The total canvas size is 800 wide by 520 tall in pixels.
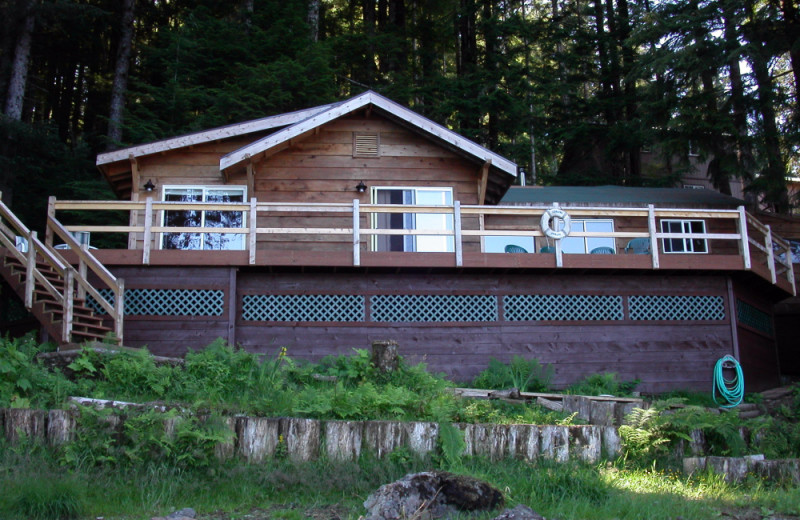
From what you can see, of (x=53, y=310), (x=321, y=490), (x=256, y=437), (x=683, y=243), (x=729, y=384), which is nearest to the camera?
(x=321, y=490)

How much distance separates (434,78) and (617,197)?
11.6m

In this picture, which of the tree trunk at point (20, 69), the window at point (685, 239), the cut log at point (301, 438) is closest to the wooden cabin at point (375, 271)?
the cut log at point (301, 438)

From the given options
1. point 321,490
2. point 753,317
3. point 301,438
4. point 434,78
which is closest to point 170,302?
point 301,438

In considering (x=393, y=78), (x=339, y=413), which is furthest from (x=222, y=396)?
(x=393, y=78)

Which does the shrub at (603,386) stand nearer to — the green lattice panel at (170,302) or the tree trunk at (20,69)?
the green lattice panel at (170,302)

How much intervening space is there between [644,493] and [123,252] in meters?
9.71

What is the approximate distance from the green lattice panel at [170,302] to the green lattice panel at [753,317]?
33.1 feet

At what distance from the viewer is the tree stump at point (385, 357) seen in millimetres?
10508

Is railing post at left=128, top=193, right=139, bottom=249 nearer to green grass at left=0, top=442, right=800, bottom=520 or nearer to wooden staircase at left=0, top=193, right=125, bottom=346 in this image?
wooden staircase at left=0, top=193, right=125, bottom=346

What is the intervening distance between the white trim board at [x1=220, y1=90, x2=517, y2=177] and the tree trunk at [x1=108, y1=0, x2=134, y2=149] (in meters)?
9.97

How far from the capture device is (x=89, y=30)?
30109 millimetres

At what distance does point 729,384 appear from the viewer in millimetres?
A: 14586

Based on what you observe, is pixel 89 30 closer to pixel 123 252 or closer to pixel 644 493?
pixel 123 252

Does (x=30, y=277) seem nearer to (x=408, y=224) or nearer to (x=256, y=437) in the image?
(x=256, y=437)
